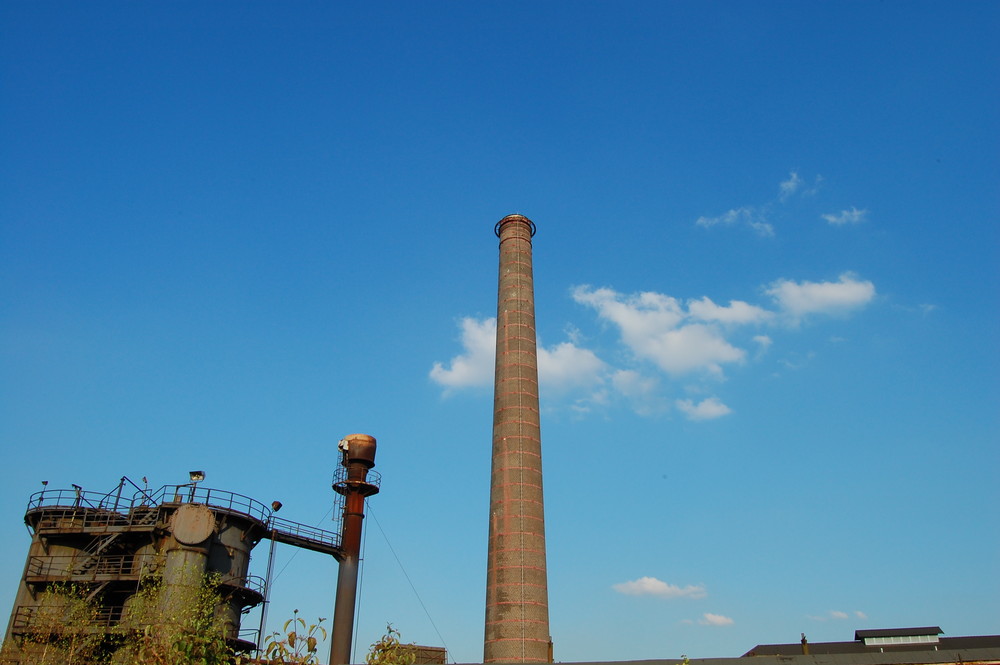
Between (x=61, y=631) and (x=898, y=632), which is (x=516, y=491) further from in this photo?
(x=898, y=632)

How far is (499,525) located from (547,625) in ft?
13.6

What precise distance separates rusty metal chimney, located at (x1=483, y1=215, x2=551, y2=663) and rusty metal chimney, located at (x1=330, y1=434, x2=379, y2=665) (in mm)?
7879

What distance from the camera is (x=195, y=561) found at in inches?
1097

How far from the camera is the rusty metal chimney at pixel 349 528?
32.7 m

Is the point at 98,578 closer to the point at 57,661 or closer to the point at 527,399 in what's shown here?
the point at 57,661

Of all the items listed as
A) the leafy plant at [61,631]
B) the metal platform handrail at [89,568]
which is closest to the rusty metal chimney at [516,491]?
the metal platform handrail at [89,568]

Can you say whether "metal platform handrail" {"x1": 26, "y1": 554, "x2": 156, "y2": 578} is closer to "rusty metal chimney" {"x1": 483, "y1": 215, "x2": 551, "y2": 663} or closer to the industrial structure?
the industrial structure

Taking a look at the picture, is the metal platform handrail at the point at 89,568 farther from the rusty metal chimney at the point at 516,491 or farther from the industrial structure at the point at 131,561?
the rusty metal chimney at the point at 516,491

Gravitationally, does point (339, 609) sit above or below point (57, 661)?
above

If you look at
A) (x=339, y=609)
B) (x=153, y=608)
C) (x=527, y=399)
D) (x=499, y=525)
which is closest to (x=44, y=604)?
(x=153, y=608)

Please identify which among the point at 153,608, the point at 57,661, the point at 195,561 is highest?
the point at 195,561

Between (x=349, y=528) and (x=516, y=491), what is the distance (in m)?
10.3

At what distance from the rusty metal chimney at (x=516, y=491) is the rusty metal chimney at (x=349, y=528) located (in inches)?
310

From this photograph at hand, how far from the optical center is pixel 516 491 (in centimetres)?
2988
